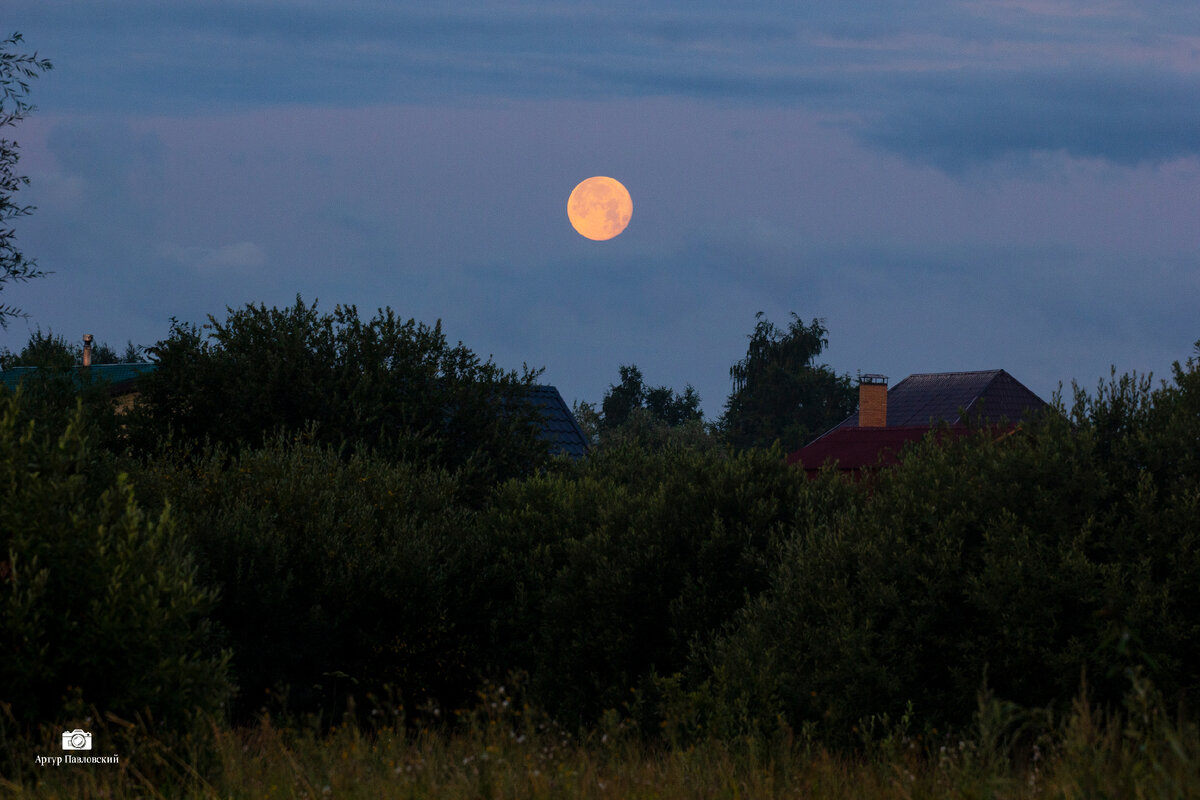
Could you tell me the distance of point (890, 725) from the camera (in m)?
13.0

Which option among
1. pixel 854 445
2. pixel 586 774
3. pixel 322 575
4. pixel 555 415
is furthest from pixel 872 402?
pixel 586 774

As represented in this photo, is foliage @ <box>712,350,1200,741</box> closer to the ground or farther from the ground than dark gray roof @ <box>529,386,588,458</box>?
closer to the ground

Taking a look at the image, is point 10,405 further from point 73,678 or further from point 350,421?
point 350,421

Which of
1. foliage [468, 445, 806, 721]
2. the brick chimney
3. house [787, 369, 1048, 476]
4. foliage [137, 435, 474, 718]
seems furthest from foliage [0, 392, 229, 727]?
the brick chimney

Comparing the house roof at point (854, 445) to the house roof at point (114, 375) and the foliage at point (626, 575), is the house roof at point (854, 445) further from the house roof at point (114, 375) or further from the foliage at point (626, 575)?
the foliage at point (626, 575)

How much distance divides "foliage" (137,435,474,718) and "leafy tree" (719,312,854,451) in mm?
79335

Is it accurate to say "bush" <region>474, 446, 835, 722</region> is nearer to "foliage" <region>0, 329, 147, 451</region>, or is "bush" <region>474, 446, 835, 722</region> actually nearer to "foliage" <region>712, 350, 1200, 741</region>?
"foliage" <region>712, 350, 1200, 741</region>

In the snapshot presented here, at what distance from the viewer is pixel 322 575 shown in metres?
17.4

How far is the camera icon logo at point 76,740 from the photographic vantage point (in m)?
8.68

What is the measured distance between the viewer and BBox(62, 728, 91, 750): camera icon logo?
342 inches

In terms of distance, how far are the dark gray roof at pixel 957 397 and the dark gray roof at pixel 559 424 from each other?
89.0 ft

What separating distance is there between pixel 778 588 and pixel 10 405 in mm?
10370

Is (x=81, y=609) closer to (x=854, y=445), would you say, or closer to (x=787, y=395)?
(x=854, y=445)

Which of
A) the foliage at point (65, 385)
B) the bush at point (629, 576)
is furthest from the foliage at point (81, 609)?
the foliage at point (65, 385)
